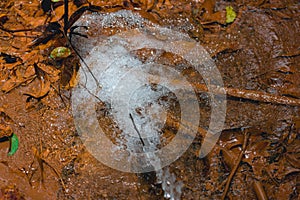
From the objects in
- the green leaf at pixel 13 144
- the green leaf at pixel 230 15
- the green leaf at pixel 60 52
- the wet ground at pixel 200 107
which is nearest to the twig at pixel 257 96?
the wet ground at pixel 200 107

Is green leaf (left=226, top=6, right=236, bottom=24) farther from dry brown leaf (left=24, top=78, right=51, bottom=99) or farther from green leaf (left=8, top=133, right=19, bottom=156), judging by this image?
green leaf (left=8, top=133, right=19, bottom=156)

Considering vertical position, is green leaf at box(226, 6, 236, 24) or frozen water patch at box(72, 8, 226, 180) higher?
green leaf at box(226, 6, 236, 24)

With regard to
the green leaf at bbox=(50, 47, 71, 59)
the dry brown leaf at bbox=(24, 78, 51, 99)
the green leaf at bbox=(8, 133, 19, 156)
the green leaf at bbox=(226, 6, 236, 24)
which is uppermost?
the green leaf at bbox=(226, 6, 236, 24)

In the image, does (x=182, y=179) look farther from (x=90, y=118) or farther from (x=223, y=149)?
(x=90, y=118)

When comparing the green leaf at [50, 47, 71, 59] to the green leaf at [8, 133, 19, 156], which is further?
the green leaf at [50, 47, 71, 59]

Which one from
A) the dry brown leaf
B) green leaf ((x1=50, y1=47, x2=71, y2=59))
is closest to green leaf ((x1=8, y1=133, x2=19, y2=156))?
the dry brown leaf

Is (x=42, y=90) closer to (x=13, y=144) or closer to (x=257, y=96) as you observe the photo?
(x=13, y=144)
